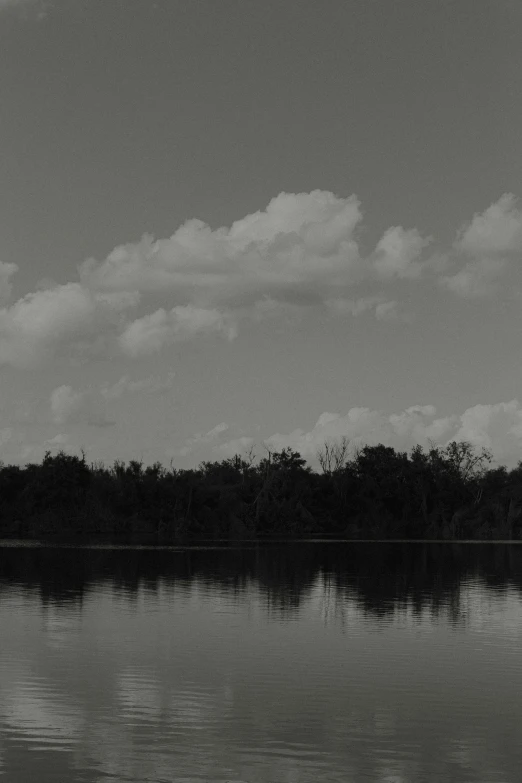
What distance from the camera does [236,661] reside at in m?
24.8

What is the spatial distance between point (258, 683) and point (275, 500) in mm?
119867

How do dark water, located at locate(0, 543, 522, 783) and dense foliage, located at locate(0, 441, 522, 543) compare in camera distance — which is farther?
dense foliage, located at locate(0, 441, 522, 543)

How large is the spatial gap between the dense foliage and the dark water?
86264mm

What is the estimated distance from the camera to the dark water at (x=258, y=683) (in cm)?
1520

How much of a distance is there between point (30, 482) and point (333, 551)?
63.9m

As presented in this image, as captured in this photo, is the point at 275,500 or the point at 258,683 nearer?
the point at 258,683

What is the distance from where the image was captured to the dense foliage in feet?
440

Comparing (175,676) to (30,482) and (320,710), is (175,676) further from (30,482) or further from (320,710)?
(30,482)

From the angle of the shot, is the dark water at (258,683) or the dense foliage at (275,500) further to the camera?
the dense foliage at (275,500)

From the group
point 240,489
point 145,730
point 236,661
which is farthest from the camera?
point 240,489

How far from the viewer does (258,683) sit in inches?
861

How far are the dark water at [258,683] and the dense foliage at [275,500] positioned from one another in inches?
3396

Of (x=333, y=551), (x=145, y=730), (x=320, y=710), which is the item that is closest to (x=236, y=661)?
(x=320, y=710)

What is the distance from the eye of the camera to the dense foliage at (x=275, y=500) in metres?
134
